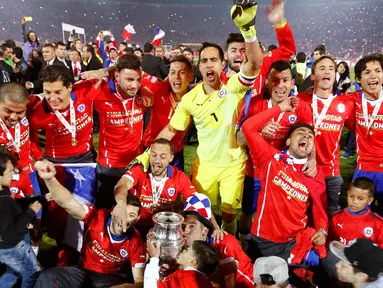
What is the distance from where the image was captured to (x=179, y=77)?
14.0 feet

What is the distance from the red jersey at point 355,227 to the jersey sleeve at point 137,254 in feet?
5.40

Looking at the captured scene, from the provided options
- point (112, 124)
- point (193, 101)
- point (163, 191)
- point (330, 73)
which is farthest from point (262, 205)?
point (112, 124)

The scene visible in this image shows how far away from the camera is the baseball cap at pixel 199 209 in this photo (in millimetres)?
3195

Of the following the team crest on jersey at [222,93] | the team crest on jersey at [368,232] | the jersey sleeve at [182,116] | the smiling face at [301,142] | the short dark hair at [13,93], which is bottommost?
the team crest on jersey at [368,232]

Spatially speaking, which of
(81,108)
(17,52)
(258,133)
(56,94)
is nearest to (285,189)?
(258,133)

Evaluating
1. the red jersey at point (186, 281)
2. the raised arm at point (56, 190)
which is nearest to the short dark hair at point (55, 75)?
the raised arm at point (56, 190)

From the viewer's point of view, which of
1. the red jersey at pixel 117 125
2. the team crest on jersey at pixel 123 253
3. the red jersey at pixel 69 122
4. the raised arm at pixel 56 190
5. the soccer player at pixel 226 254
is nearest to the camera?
the raised arm at pixel 56 190

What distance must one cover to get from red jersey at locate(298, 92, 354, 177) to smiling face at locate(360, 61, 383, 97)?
22cm

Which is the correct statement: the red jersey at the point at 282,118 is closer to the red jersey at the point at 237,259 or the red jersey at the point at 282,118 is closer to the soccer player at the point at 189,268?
the red jersey at the point at 237,259

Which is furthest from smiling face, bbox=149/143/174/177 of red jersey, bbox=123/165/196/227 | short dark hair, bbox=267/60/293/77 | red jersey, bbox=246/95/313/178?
short dark hair, bbox=267/60/293/77

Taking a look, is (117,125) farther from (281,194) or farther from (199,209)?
(281,194)

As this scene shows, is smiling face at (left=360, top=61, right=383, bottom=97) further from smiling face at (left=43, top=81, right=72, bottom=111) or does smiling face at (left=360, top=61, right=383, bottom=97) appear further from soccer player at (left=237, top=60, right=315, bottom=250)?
smiling face at (left=43, top=81, right=72, bottom=111)

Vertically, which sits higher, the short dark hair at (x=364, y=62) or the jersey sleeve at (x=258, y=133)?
the short dark hair at (x=364, y=62)

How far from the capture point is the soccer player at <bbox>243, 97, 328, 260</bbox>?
3.36m
